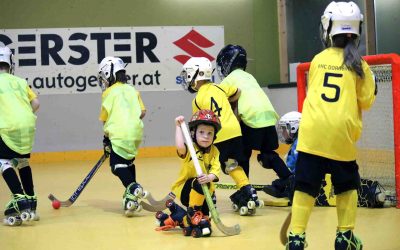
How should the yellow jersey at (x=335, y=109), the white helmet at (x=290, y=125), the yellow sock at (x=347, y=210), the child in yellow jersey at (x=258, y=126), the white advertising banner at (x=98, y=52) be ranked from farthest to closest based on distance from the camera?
the white advertising banner at (x=98, y=52), the child in yellow jersey at (x=258, y=126), the white helmet at (x=290, y=125), the yellow sock at (x=347, y=210), the yellow jersey at (x=335, y=109)

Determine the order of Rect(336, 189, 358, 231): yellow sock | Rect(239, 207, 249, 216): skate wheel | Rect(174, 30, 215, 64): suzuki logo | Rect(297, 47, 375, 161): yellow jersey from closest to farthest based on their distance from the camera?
Rect(297, 47, 375, 161): yellow jersey → Rect(336, 189, 358, 231): yellow sock → Rect(239, 207, 249, 216): skate wheel → Rect(174, 30, 215, 64): suzuki logo

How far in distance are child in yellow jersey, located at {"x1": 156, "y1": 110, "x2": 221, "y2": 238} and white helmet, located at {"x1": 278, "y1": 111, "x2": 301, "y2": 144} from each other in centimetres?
106

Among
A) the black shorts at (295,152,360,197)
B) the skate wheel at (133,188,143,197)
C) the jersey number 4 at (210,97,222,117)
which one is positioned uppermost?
the jersey number 4 at (210,97,222,117)

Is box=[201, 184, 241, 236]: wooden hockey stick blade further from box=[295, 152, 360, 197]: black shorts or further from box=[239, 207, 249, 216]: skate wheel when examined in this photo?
box=[295, 152, 360, 197]: black shorts

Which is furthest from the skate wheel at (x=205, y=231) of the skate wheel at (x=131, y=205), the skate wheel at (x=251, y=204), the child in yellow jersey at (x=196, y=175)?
the skate wheel at (x=131, y=205)

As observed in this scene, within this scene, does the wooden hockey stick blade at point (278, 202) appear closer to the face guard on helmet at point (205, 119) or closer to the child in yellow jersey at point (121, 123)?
the child in yellow jersey at point (121, 123)

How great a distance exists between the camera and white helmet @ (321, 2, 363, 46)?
346cm

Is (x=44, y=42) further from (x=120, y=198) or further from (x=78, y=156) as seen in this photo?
(x=120, y=198)

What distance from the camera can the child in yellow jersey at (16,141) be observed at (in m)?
5.00

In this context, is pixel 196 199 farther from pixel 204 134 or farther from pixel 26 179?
pixel 26 179

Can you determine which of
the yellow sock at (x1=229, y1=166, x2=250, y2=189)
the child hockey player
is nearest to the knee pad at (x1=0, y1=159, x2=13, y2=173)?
the yellow sock at (x1=229, y1=166, x2=250, y2=189)

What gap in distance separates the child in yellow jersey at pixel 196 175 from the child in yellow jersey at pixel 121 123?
2.65 feet

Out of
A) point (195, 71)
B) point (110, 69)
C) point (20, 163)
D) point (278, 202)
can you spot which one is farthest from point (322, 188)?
point (20, 163)

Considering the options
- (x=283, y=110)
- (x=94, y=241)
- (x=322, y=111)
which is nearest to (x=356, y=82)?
(x=322, y=111)
